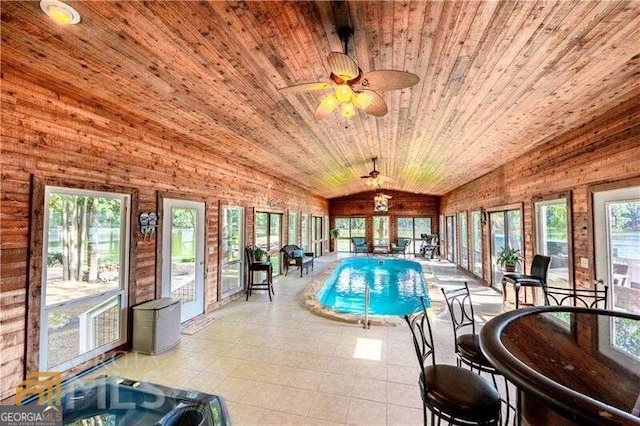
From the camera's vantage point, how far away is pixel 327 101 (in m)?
2.43

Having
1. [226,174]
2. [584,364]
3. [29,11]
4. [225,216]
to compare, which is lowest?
[584,364]

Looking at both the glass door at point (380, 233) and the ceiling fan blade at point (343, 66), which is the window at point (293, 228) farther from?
the ceiling fan blade at point (343, 66)

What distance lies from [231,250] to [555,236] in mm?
5920

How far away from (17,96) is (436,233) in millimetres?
14716

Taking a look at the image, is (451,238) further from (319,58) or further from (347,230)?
(319,58)

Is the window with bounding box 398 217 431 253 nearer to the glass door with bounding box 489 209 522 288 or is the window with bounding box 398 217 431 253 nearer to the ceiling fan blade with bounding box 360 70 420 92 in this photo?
the glass door with bounding box 489 209 522 288

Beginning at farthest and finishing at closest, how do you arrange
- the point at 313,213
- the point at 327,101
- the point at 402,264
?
the point at 313,213 → the point at 402,264 → the point at 327,101

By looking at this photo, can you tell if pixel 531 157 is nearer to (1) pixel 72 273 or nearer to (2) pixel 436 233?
(1) pixel 72 273

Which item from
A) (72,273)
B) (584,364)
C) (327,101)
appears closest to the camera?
(584,364)

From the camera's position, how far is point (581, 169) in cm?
367

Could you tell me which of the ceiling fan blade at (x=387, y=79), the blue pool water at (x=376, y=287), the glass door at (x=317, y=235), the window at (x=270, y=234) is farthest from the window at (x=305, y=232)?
the ceiling fan blade at (x=387, y=79)

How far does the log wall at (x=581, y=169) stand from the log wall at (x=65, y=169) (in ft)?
18.0

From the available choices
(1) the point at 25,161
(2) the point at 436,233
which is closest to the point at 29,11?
(1) the point at 25,161

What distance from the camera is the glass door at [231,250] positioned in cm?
578
